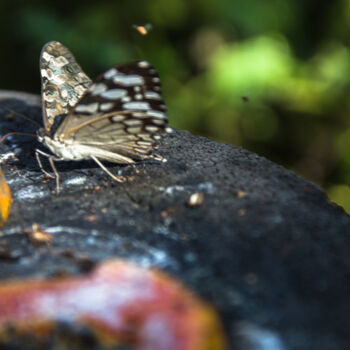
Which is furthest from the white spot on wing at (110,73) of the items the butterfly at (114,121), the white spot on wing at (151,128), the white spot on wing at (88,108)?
the white spot on wing at (151,128)

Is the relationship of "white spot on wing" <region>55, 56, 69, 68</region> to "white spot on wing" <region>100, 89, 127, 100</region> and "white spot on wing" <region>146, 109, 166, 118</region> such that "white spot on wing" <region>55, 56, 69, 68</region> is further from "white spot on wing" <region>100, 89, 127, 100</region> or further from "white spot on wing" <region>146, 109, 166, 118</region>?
"white spot on wing" <region>146, 109, 166, 118</region>

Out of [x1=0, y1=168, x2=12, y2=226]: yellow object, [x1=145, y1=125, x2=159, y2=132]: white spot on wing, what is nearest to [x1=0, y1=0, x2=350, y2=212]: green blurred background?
[x1=145, y1=125, x2=159, y2=132]: white spot on wing

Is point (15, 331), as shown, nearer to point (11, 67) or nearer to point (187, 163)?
point (187, 163)

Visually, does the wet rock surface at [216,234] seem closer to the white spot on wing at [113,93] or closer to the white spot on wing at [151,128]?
the white spot on wing at [151,128]

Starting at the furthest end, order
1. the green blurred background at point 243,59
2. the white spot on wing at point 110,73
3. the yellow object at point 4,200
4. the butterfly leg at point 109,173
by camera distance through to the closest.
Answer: the green blurred background at point 243,59, the butterfly leg at point 109,173, the white spot on wing at point 110,73, the yellow object at point 4,200

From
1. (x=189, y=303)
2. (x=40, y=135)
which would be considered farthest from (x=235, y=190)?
(x=40, y=135)

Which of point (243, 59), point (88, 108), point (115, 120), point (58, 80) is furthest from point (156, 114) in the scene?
point (243, 59)
